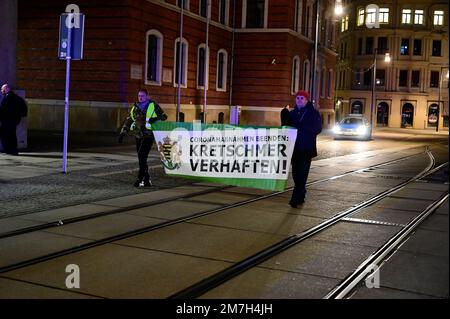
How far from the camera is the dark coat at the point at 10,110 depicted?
17828 millimetres

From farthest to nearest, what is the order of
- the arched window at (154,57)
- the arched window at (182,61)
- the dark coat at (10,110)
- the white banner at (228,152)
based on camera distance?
the arched window at (182,61) < the arched window at (154,57) < the dark coat at (10,110) < the white banner at (228,152)

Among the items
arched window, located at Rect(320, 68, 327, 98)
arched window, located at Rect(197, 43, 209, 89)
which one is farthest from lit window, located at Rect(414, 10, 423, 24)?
arched window, located at Rect(197, 43, 209, 89)

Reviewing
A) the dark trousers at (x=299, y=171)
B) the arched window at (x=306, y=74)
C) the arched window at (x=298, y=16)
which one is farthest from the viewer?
the arched window at (x=306, y=74)

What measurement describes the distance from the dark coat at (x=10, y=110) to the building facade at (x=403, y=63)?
202 ft

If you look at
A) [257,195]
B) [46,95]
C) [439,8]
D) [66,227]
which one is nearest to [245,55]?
[46,95]

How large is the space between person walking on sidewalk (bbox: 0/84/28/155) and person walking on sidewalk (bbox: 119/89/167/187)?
6307mm

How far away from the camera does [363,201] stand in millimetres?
11953

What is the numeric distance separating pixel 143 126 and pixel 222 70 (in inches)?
1163

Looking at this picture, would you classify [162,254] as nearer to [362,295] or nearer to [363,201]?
[362,295]

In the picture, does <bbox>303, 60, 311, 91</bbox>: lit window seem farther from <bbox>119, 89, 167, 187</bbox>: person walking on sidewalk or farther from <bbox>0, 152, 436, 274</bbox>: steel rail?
<bbox>0, 152, 436, 274</bbox>: steel rail

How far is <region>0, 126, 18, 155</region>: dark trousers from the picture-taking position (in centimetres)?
1802

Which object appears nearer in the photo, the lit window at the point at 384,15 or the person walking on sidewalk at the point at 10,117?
the person walking on sidewalk at the point at 10,117

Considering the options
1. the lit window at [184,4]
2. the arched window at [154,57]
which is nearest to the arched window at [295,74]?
the lit window at [184,4]

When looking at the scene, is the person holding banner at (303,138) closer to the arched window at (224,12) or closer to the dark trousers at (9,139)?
the dark trousers at (9,139)
